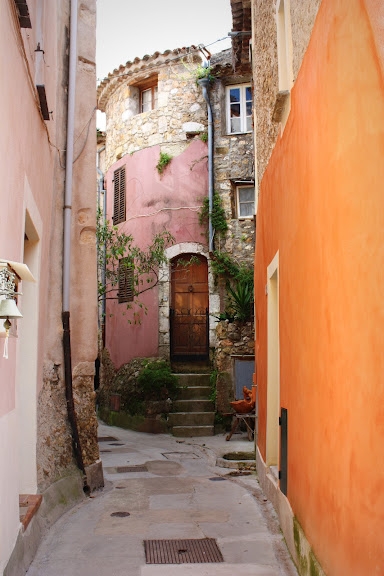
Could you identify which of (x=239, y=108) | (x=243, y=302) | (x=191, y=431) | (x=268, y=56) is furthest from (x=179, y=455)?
(x=239, y=108)

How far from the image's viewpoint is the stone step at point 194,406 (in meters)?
13.1

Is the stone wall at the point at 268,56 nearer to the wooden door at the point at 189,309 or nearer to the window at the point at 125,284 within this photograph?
the wooden door at the point at 189,309

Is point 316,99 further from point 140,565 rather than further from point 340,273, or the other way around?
point 140,565

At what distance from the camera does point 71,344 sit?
6.91 m

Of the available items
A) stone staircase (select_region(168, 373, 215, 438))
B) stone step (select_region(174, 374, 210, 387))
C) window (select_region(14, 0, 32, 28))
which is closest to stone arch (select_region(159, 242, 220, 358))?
stone step (select_region(174, 374, 210, 387))

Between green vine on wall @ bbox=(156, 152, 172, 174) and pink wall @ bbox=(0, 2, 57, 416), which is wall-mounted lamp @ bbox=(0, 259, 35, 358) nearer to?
pink wall @ bbox=(0, 2, 57, 416)

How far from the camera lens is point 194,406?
13188mm

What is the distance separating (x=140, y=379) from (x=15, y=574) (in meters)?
9.81

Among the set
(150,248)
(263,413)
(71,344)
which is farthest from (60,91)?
(150,248)

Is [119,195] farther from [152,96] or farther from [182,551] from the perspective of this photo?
[182,551]

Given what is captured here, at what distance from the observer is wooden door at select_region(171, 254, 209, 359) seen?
14.8 meters

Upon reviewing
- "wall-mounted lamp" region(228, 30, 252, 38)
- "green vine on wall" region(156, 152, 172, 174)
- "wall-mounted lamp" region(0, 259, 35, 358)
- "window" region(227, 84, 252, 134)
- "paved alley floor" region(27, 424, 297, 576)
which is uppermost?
"window" region(227, 84, 252, 134)

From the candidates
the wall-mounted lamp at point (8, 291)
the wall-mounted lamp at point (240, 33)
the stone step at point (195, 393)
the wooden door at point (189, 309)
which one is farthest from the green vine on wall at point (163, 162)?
the wall-mounted lamp at point (8, 291)

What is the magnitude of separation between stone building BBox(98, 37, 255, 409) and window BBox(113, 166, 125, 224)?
0.35 meters
